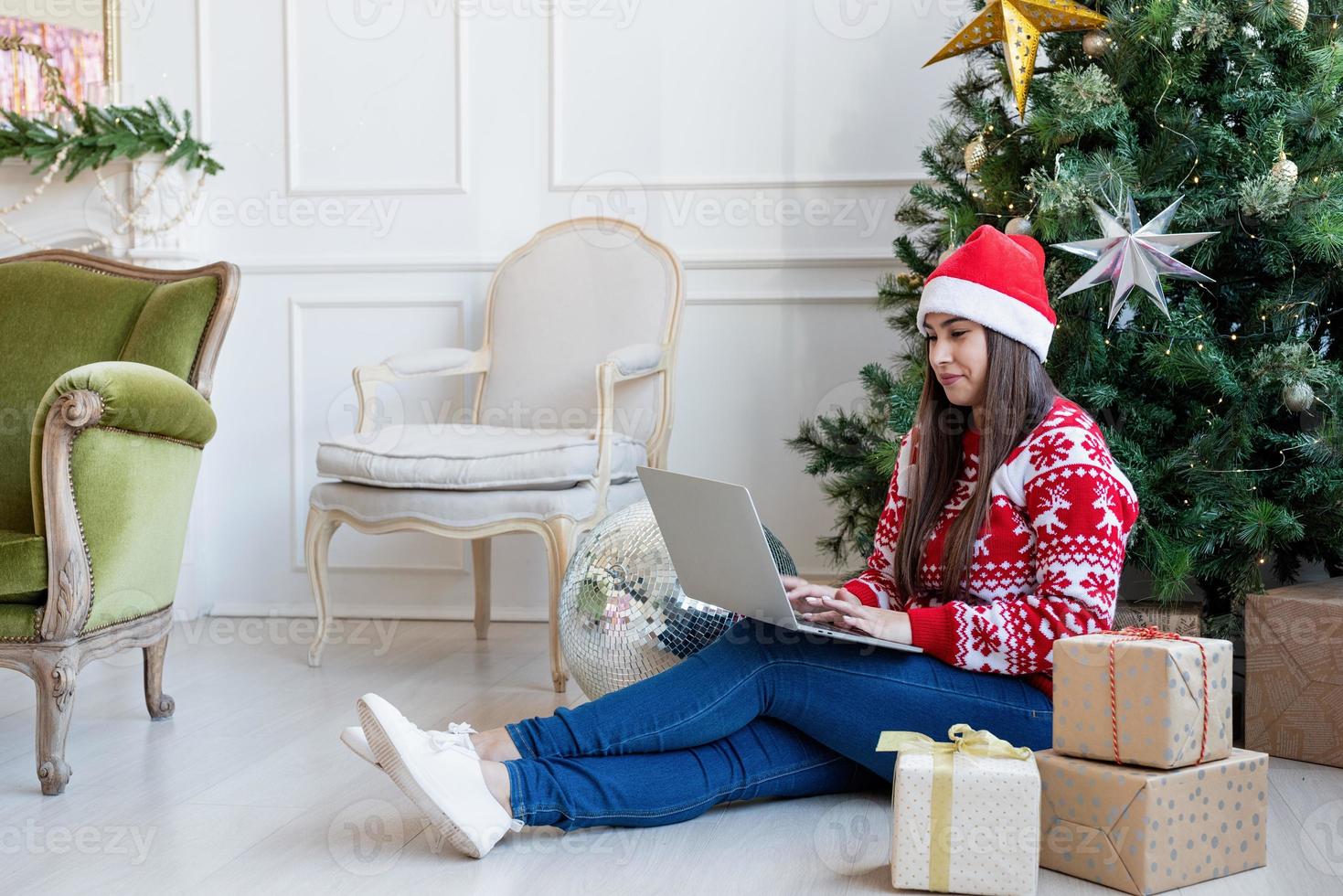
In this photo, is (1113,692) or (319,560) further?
(319,560)

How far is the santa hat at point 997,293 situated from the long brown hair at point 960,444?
0.07ft

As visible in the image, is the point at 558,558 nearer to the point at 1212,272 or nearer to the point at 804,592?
the point at 804,592

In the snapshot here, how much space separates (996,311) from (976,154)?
775 millimetres

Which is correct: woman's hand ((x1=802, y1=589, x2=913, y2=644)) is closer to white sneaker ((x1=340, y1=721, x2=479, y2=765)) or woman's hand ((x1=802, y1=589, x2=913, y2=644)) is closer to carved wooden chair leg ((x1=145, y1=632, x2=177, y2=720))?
white sneaker ((x1=340, y1=721, x2=479, y2=765))

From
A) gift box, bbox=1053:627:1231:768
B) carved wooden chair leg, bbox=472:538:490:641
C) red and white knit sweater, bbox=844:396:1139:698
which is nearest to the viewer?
gift box, bbox=1053:627:1231:768

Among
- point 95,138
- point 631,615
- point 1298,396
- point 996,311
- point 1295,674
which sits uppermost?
point 95,138

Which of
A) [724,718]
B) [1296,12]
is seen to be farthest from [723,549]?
[1296,12]

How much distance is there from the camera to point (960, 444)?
160 cm

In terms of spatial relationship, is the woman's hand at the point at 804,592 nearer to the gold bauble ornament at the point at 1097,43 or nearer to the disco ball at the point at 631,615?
the disco ball at the point at 631,615

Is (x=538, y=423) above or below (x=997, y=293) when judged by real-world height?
below

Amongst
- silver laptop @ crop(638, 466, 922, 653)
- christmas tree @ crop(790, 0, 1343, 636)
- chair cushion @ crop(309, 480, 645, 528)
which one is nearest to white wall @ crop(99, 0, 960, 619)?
chair cushion @ crop(309, 480, 645, 528)

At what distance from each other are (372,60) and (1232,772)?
260 centimetres

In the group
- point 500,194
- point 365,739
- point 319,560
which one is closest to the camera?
point 365,739

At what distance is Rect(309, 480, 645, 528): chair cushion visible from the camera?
242 cm
